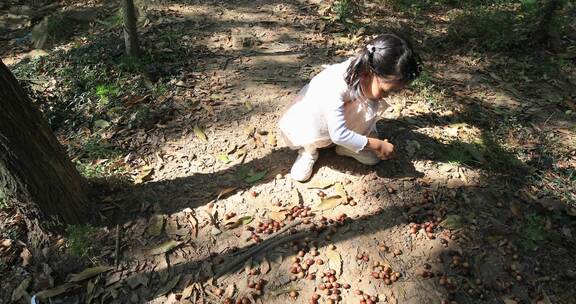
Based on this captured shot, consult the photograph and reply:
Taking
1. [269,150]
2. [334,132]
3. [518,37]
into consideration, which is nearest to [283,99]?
[269,150]

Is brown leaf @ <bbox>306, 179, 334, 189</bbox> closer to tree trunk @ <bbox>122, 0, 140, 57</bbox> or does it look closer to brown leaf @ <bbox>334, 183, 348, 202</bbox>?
brown leaf @ <bbox>334, 183, 348, 202</bbox>

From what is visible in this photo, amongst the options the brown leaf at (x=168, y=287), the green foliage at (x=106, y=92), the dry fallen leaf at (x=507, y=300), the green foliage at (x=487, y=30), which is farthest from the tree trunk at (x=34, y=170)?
the green foliage at (x=487, y=30)

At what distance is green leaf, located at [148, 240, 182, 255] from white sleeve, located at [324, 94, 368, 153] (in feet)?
5.18

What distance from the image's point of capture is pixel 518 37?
18.7 ft

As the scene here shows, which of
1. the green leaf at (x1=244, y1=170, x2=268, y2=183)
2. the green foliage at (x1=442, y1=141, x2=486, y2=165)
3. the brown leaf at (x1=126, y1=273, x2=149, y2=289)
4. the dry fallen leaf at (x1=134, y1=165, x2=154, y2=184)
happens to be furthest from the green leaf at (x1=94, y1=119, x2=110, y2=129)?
the green foliage at (x1=442, y1=141, x2=486, y2=165)

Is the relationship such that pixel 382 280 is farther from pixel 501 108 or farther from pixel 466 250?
pixel 501 108

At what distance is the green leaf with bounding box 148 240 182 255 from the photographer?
10.9 feet

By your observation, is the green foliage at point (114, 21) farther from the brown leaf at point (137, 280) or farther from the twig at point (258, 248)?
the twig at point (258, 248)

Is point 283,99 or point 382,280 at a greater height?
point 283,99

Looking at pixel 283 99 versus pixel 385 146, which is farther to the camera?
pixel 283 99

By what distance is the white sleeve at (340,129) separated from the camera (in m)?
3.26

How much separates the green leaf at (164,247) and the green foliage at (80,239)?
0.47 metres

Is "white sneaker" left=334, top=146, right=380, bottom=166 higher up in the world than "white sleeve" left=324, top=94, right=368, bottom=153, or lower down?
lower down

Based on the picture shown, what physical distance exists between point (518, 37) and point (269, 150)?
4054mm
